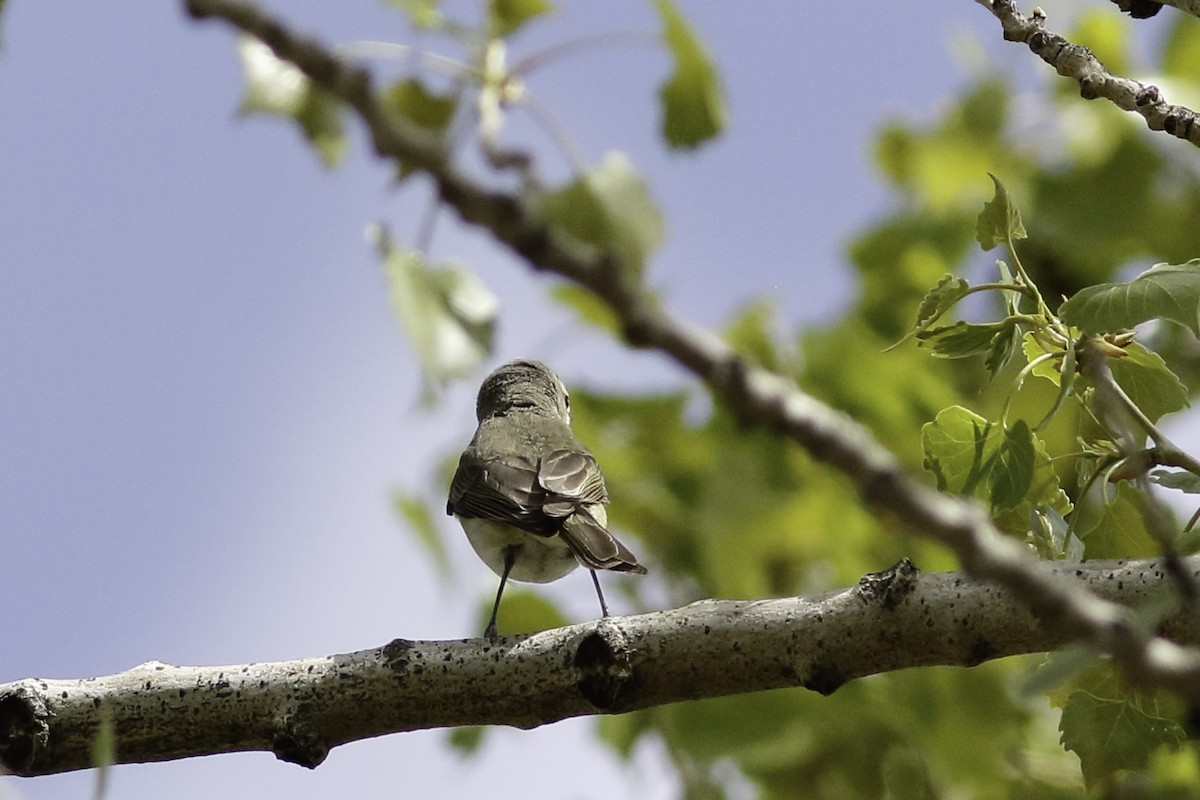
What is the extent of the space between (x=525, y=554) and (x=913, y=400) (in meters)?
1.70

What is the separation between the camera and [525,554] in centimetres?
557

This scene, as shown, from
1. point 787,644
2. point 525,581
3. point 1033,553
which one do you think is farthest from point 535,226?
point 525,581

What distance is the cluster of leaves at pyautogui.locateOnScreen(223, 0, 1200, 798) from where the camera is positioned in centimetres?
292

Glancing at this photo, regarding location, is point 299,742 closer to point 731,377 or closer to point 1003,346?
point 1003,346

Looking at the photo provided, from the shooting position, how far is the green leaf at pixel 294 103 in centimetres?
385

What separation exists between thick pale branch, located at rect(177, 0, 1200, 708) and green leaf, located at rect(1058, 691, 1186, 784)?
180 cm

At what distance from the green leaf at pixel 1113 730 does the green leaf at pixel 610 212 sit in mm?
1456

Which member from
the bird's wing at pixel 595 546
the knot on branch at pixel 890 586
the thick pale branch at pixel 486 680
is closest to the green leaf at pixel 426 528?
the bird's wing at pixel 595 546

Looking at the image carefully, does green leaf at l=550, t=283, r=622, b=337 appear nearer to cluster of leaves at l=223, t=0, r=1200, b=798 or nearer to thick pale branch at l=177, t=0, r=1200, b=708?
cluster of leaves at l=223, t=0, r=1200, b=798

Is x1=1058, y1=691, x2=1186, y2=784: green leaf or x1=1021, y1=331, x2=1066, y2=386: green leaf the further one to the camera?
x1=1021, y1=331, x2=1066, y2=386: green leaf

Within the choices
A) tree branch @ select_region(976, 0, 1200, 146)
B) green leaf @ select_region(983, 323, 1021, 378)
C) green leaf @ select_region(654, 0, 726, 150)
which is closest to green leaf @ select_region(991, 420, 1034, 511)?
green leaf @ select_region(983, 323, 1021, 378)

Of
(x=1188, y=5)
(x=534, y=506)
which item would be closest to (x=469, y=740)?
(x=534, y=506)

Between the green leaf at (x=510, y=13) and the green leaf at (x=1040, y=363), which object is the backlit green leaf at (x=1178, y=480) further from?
the green leaf at (x=510, y=13)

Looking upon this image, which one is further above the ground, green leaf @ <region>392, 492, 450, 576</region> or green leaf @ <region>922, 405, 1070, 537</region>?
green leaf @ <region>392, 492, 450, 576</region>
